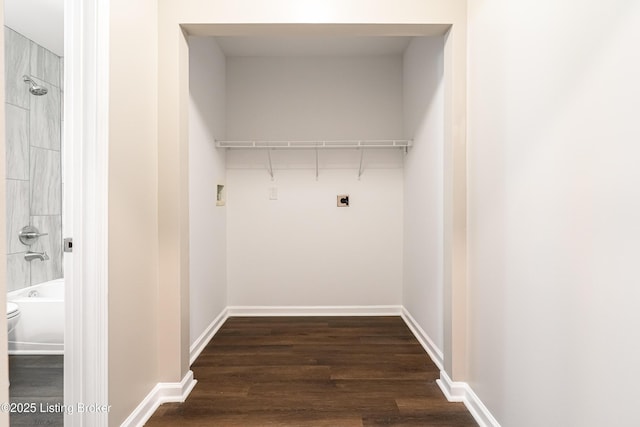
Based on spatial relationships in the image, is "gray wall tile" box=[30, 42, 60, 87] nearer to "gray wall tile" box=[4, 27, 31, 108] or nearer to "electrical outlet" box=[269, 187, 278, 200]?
"gray wall tile" box=[4, 27, 31, 108]

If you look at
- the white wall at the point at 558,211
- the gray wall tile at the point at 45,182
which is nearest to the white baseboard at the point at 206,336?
the gray wall tile at the point at 45,182

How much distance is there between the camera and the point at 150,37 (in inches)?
80.0

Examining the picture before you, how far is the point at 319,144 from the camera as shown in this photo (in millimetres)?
3639

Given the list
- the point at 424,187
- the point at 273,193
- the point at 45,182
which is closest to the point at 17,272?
the point at 45,182

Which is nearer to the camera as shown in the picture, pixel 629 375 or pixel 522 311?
pixel 629 375

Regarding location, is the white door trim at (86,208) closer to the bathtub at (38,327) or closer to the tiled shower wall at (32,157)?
the bathtub at (38,327)

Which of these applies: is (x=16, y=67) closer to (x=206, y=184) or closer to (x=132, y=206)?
(x=206, y=184)

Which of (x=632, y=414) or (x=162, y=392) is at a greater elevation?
(x=632, y=414)

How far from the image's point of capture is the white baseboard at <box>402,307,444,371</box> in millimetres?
2600

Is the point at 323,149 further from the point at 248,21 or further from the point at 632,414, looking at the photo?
the point at 632,414

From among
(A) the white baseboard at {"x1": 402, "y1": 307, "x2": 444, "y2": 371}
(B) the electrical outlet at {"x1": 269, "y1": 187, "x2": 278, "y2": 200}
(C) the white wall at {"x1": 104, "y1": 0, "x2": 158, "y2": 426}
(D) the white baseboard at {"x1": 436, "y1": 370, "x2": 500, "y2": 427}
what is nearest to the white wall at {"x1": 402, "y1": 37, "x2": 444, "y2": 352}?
(A) the white baseboard at {"x1": 402, "y1": 307, "x2": 444, "y2": 371}

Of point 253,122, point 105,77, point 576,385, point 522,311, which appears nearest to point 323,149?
point 253,122

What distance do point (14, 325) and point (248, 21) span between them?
8.04 feet

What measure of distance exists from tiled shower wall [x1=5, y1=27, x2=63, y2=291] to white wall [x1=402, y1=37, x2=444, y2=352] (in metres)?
2.94
